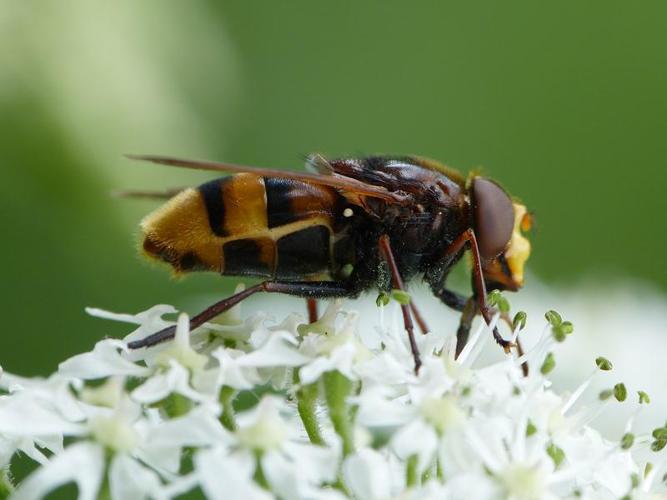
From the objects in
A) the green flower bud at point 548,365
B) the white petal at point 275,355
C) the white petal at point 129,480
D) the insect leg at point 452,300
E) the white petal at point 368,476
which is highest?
the green flower bud at point 548,365

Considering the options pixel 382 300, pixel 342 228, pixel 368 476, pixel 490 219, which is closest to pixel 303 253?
pixel 342 228

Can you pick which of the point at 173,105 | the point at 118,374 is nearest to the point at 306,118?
the point at 173,105

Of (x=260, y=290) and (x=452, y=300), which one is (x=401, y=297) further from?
(x=452, y=300)

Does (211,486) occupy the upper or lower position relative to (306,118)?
upper

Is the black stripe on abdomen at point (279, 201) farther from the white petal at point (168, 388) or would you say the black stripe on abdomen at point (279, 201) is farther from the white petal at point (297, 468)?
the white petal at point (297, 468)

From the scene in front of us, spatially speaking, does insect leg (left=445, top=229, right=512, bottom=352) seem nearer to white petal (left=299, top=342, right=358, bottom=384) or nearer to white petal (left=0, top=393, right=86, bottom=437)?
white petal (left=299, top=342, right=358, bottom=384)

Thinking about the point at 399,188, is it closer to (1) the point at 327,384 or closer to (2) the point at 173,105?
(1) the point at 327,384


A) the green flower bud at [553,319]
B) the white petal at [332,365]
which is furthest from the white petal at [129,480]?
the green flower bud at [553,319]
